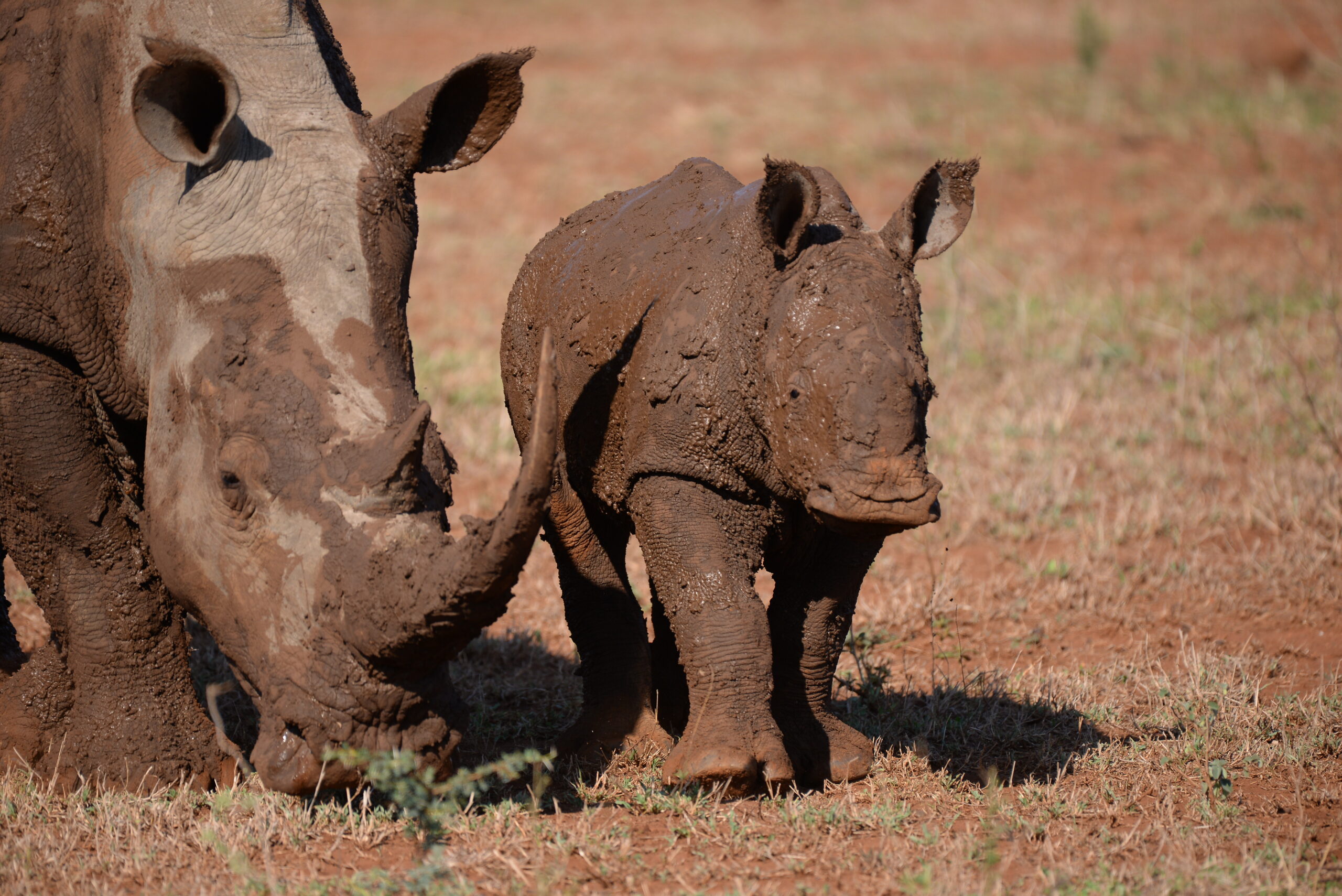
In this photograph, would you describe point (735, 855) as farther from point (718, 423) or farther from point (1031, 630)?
point (1031, 630)

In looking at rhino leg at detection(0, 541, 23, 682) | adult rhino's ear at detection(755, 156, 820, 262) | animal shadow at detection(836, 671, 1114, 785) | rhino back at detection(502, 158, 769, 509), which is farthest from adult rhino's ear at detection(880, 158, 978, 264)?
rhino leg at detection(0, 541, 23, 682)

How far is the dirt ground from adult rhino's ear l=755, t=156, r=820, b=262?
1772 millimetres

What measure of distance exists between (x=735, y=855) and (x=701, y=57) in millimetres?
17994

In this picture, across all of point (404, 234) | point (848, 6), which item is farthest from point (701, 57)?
point (404, 234)

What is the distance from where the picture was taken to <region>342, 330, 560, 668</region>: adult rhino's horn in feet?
10.6

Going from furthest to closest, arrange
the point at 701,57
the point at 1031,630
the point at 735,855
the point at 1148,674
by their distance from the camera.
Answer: the point at 701,57 → the point at 1031,630 → the point at 1148,674 → the point at 735,855

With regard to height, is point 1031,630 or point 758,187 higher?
point 758,187

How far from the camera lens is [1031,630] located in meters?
6.41

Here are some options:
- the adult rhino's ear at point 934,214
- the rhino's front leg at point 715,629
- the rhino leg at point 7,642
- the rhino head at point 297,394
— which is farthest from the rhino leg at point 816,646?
the rhino leg at point 7,642

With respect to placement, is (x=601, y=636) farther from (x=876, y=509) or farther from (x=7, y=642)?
(x=7, y=642)

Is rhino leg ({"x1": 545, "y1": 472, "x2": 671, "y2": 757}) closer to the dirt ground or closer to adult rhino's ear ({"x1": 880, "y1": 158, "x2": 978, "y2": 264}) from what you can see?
the dirt ground

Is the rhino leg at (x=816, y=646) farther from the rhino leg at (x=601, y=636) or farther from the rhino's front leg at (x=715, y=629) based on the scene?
the rhino leg at (x=601, y=636)

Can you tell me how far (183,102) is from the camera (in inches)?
160

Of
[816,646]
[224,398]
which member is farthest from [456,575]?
[816,646]
